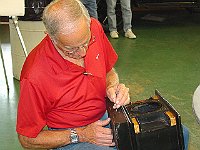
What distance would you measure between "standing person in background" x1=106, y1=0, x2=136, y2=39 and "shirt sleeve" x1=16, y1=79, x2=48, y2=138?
3589mm

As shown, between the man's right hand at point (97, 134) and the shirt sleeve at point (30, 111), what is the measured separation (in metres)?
0.18

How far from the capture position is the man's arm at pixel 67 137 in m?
1.57

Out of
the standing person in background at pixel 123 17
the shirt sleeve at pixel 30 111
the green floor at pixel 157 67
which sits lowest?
the green floor at pixel 157 67

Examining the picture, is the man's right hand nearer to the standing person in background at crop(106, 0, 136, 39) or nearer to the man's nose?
the man's nose

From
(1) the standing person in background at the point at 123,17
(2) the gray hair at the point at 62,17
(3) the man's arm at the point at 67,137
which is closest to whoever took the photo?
(2) the gray hair at the point at 62,17

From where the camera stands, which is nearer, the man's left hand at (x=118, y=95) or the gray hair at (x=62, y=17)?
the gray hair at (x=62, y=17)

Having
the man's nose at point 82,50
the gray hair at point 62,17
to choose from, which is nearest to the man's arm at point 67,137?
the man's nose at point 82,50

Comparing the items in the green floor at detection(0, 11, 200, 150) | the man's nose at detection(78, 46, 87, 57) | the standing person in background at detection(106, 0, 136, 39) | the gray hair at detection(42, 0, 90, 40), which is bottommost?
the green floor at detection(0, 11, 200, 150)

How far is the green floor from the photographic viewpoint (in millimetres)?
2887

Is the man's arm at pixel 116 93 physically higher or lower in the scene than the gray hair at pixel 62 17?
lower

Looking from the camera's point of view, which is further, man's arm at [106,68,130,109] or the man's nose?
man's arm at [106,68,130,109]

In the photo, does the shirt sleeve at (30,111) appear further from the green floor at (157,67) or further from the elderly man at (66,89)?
the green floor at (157,67)

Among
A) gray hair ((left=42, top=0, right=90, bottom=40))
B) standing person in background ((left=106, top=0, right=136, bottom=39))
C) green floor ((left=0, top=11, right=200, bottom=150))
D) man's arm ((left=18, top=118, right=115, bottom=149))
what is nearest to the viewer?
gray hair ((left=42, top=0, right=90, bottom=40))

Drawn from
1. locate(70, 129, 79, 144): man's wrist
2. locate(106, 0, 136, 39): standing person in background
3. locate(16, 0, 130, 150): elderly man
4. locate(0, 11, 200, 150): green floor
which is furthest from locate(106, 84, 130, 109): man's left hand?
locate(106, 0, 136, 39): standing person in background
